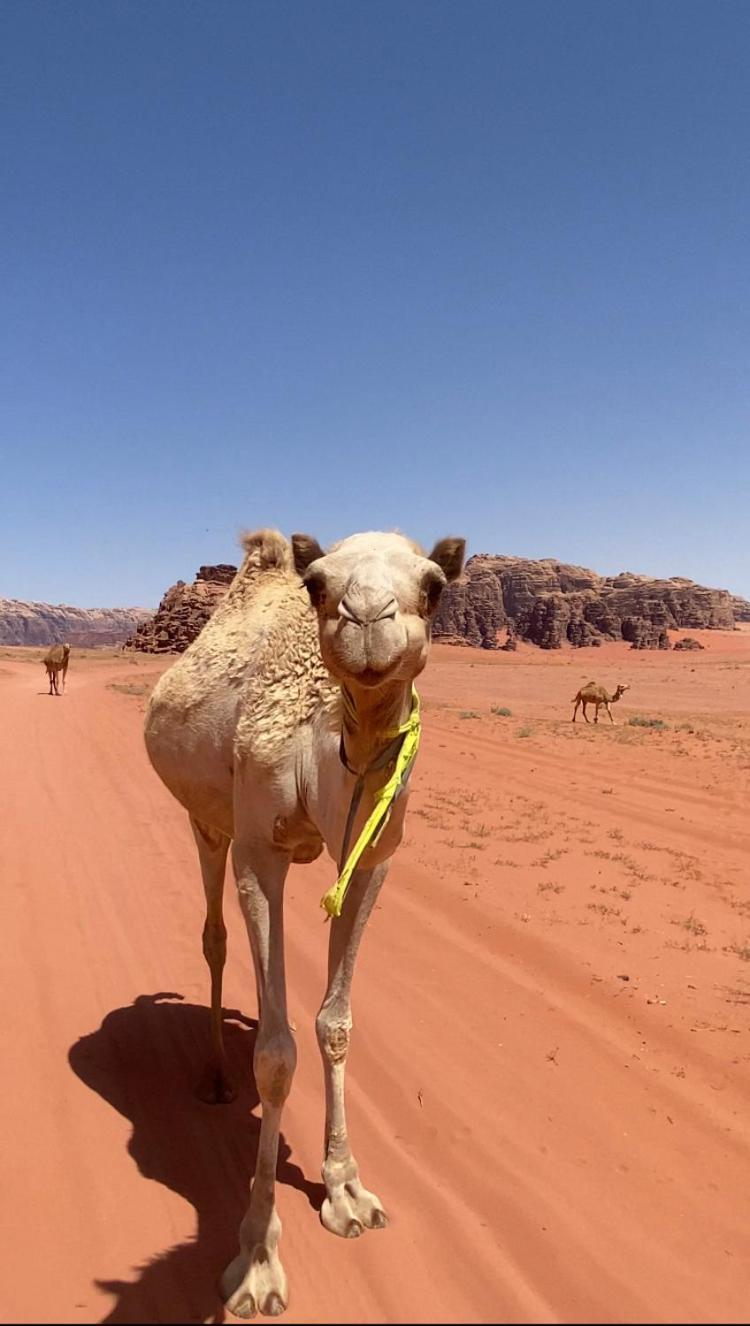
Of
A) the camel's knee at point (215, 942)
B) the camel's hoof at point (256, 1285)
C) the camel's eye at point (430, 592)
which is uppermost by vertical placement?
the camel's eye at point (430, 592)

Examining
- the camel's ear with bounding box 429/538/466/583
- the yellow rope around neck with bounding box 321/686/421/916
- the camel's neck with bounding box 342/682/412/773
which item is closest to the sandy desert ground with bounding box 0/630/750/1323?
the yellow rope around neck with bounding box 321/686/421/916

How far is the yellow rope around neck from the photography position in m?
2.43

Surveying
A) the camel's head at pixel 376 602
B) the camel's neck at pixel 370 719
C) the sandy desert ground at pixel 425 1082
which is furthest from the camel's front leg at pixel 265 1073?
the camel's head at pixel 376 602

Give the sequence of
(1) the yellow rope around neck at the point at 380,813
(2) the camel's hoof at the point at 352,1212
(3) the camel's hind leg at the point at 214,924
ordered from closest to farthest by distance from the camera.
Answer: (1) the yellow rope around neck at the point at 380,813
(2) the camel's hoof at the point at 352,1212
(3) the camel's hind leg at the point at 214,924

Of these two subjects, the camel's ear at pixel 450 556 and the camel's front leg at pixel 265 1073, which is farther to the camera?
the camel's front leg at pixel 265 1073

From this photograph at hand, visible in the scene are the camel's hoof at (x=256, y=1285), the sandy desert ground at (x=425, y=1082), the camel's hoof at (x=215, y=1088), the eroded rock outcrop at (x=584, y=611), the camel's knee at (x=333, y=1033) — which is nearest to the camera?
the camel's hoof at (x=256, y=1285)

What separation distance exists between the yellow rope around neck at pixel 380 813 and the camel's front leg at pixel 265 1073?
707 mm

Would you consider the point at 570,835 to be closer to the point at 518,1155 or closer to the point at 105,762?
the point at 518,1155

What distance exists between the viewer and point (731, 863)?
8.85 meters

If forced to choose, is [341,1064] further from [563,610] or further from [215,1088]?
[563,610]

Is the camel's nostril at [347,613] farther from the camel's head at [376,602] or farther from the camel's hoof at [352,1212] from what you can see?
the camel's hoof at [352,1212]

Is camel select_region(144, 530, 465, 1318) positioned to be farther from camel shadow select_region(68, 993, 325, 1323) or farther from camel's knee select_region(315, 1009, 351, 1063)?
camel shadow select_region(68, 993, 325, 1323)

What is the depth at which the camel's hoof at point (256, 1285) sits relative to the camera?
2.72 metres

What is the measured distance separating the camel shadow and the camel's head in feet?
7.67
